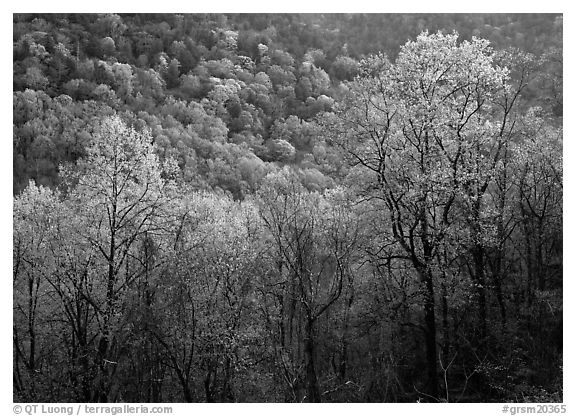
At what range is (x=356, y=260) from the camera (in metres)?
12.6

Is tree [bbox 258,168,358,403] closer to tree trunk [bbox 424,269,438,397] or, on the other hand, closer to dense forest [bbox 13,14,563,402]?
dense forest [bbox 13,14,563,402]

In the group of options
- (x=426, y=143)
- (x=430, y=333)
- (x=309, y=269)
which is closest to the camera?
(x=430, y=333)

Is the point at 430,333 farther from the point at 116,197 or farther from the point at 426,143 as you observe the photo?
the point at 116,197

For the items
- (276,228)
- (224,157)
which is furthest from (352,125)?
(224,157)

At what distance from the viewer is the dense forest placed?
11633 millimetres

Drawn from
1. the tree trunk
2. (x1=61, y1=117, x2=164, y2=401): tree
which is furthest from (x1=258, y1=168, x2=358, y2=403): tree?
(x1=61, y1=117, x2=164, y2=401): tree

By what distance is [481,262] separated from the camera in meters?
12.5

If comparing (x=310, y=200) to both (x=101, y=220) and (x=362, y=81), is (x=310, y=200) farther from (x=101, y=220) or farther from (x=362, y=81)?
(x=101, y=220)

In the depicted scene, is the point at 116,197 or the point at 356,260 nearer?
the point at 356,260

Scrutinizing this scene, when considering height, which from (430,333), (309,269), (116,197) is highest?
(116,197)

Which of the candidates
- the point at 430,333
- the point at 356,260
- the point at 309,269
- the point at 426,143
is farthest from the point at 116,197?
the point at 430,333

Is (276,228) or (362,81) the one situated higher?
(362,81)

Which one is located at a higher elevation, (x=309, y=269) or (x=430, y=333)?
(x=309, y=269)
